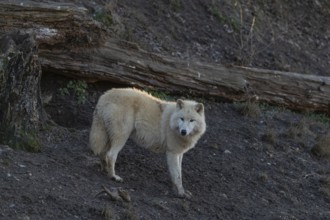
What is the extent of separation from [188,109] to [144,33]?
533 cm

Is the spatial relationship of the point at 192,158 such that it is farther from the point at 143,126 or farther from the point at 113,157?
the point at 113,157

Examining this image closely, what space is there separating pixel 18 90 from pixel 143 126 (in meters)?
1.63

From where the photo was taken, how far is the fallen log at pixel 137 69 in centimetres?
955

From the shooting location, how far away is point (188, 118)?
807cm

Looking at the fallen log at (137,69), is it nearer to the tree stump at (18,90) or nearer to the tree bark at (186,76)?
the tree bark at (186,76)

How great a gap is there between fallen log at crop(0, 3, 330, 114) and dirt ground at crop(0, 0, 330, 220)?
10.8 inches

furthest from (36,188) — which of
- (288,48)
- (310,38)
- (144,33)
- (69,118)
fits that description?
(310,38)

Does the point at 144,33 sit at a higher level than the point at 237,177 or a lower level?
higher

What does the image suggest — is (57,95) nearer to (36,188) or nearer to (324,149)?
(36,188)

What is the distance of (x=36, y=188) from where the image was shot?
22.7 ft

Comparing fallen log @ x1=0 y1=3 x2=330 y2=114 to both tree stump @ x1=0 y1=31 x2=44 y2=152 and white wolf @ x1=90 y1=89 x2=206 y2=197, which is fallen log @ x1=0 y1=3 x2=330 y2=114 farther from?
white wolf @ x1=90 y1=89 x2=206 y2=197

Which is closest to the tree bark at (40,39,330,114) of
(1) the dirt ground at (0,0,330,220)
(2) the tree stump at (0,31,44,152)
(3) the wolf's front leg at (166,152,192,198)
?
(1) the dirt ground at (0,0,330,220)

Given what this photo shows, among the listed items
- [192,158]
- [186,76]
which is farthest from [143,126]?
[186,76]

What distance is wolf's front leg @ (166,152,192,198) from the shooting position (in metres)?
8.02
